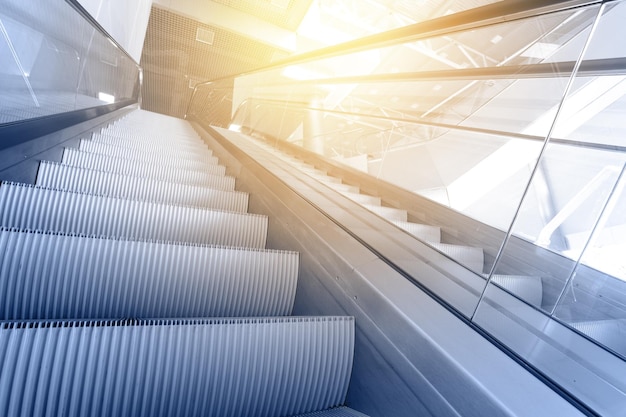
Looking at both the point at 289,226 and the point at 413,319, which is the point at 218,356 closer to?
the point at 413,319

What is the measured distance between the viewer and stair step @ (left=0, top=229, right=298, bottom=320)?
1224 mm

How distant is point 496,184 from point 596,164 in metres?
0.50

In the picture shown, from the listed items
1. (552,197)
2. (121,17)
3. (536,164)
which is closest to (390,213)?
(552,197)

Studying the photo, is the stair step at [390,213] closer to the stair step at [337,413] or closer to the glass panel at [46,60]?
the stair step at [337,413]

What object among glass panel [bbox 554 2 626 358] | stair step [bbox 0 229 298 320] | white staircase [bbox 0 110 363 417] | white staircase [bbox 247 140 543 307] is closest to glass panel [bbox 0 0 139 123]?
white staircase [bbox 0 110 363 417]

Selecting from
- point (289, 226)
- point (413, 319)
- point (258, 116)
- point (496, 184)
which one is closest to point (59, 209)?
point (289, 226)

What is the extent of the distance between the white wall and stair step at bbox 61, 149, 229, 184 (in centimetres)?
163

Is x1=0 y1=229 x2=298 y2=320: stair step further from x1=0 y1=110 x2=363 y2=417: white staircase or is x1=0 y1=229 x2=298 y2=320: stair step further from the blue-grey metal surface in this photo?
the blue-grey metal surface

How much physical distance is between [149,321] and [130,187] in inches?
62.4

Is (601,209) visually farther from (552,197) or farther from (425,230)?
(425,230)

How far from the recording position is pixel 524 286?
1425mm

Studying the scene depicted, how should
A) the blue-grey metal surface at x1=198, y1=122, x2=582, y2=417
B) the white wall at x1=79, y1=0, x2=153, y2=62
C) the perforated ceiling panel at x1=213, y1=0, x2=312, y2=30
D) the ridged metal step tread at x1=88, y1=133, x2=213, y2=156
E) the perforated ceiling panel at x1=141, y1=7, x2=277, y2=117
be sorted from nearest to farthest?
the blue-grey metal surface at x1=198, y1=122, x2=582, y2=417 < the ridged metal step tread at x1=88, y1=133, x2=213, y2=156 < the white wall at x1=79, y1=0, x2=153, y2=62 < the perforated ceiling panel at x1=213, y1=0, x2=312, y2=30 < the perforated ceiling panel at x1=141, y1=7, x2=277, y2=117

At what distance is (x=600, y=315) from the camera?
4.12 ft

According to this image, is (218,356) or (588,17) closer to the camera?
(218,356)
